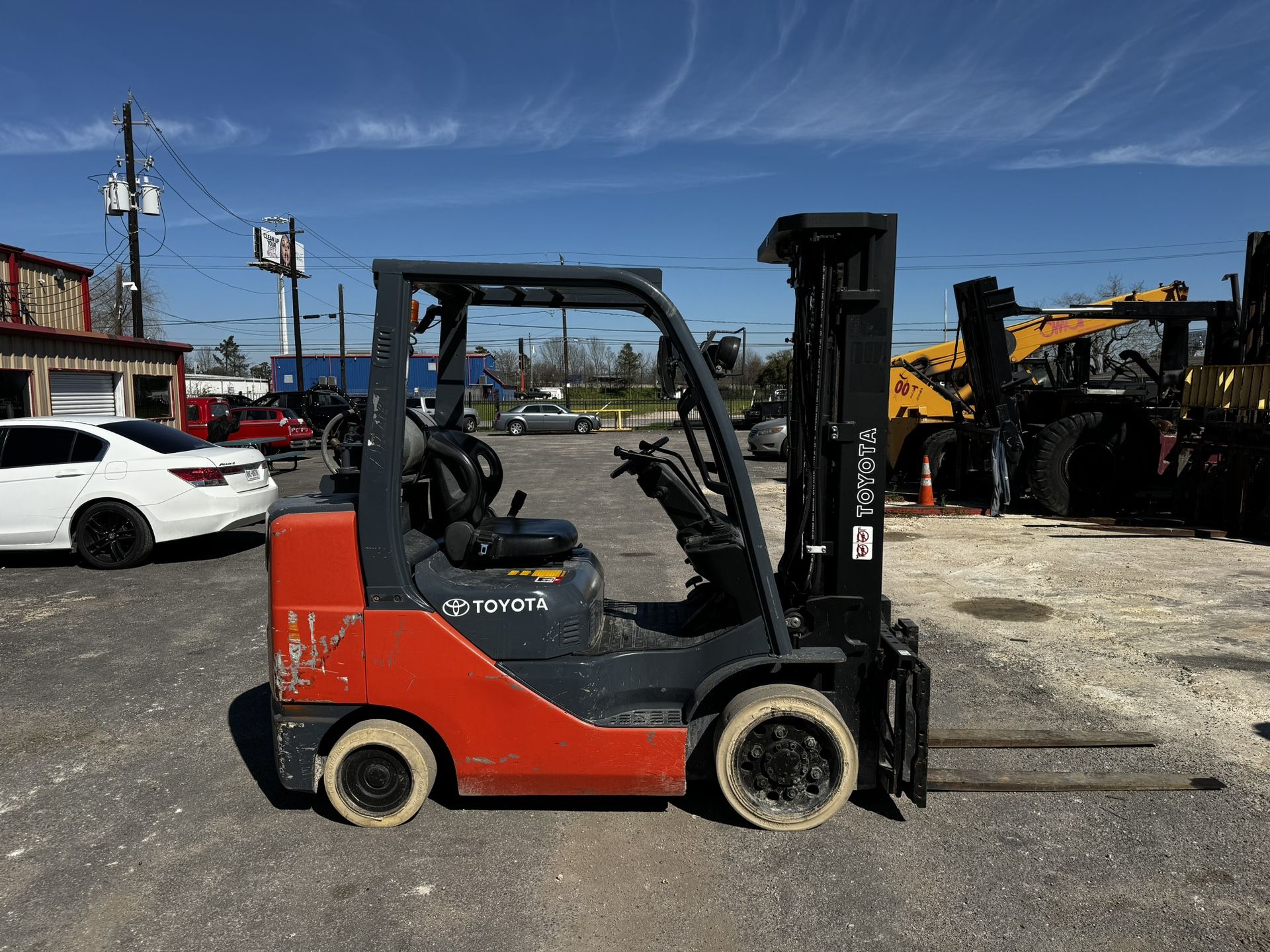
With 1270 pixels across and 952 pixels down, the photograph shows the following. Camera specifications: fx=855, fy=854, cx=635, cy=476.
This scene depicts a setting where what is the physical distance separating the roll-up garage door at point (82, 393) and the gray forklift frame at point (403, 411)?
54.7 ft

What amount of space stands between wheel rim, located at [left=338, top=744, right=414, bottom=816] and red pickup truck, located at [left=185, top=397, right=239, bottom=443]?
15697mm

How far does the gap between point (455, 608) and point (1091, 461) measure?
450 inches

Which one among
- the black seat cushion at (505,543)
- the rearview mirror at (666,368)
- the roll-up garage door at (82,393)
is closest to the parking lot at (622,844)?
the black seat cushion at (505,543)

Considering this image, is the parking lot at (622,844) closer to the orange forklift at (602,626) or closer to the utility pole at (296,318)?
the orange forklift at (602,626)

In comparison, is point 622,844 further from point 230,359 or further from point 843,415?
point 230,359

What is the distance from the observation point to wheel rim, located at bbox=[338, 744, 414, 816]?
363 cm

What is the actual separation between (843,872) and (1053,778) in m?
1.40

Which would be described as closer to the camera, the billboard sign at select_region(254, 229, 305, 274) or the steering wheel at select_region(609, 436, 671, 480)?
the steering wheel at select_region(609, 436, 671, 480)

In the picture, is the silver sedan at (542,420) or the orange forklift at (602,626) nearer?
the orange forklift at (602,626)

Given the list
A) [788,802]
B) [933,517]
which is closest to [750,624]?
[788,802]

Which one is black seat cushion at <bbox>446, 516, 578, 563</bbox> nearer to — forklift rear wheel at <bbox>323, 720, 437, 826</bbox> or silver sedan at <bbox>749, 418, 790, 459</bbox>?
forklift rear wheel at <bbox>323, 720, 437, 826</bbox>

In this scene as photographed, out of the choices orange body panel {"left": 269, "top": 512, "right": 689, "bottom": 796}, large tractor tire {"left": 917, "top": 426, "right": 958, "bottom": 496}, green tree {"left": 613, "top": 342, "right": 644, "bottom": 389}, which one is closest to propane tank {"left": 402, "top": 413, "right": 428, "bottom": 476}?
orange body panel {"left": 269, "top": 512, "right": 689, "bottom": 796}

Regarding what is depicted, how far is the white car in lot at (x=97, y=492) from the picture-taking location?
870 cm

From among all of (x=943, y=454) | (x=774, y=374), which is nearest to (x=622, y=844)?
(x=943, y=454)
